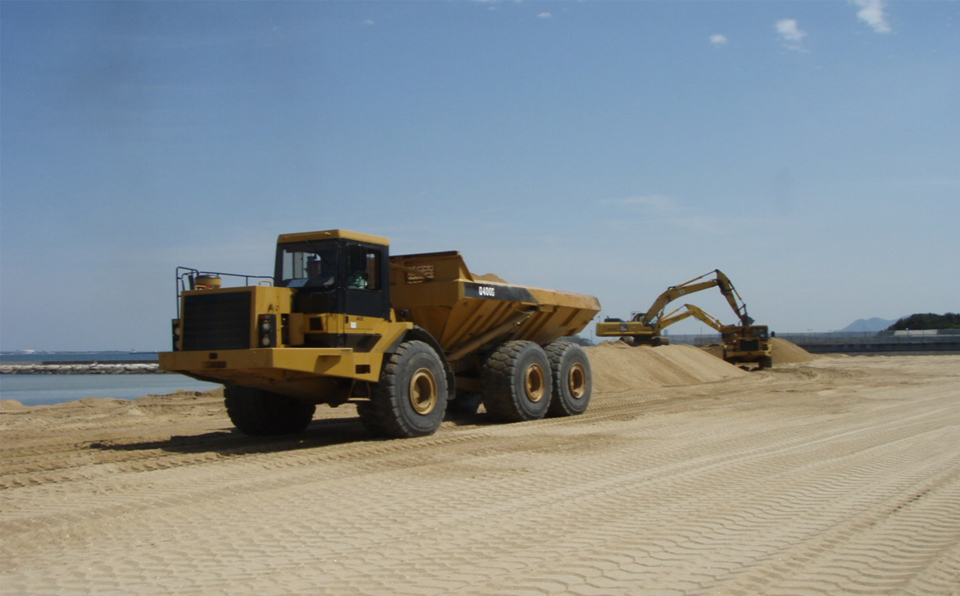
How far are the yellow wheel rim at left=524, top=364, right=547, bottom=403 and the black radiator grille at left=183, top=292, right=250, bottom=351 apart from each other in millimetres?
5244

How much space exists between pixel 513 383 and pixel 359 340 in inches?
129

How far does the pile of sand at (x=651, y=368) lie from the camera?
23.6 m

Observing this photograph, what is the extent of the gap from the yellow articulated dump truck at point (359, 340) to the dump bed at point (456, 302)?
2 centimetres

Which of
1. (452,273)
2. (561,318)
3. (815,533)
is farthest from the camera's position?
(561,318)

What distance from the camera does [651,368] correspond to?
1034 inches

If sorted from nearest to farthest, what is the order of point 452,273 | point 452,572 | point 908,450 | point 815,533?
point 452,572 < point 815,533 < point 908,450 < point 452,273

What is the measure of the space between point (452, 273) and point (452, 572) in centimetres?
754

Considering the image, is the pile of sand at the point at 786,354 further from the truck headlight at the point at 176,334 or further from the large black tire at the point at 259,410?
the truck headlight at the point at 176,334

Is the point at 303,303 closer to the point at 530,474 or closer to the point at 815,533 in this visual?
the point at 530,474

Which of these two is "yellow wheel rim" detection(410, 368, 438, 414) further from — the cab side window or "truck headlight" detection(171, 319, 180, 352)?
"truck headlight" detection(171, 319, 180, 352)

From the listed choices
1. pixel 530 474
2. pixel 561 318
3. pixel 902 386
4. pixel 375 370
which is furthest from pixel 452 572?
pixel 902 386

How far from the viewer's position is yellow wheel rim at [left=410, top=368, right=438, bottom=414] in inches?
423

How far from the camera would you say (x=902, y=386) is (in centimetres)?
2247

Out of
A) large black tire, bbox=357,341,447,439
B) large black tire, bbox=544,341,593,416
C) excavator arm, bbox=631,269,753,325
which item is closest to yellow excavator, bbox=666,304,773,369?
excavator arm, bbox=631,269,753,325
